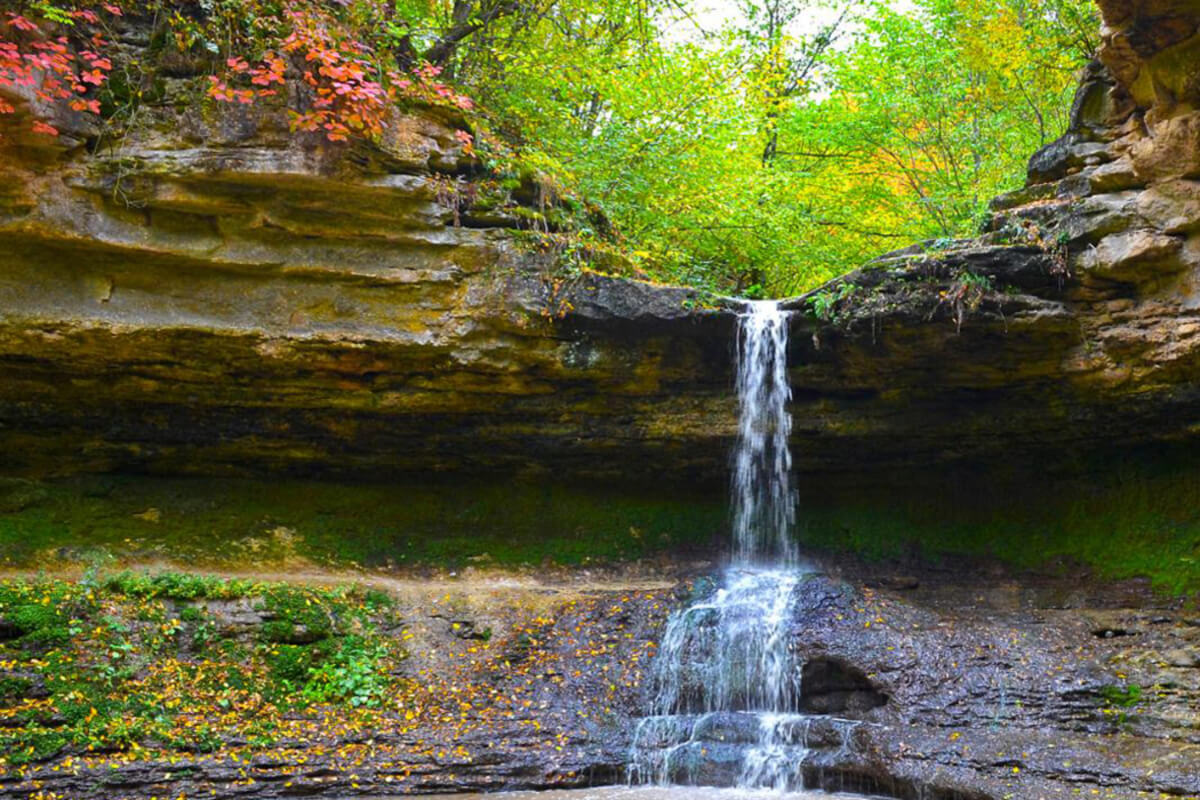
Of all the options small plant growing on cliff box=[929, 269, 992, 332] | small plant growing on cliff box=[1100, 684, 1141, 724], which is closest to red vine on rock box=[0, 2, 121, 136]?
small plant growing on cliff box=[929, 269, 992, 332]

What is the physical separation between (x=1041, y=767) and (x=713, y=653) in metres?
3.00

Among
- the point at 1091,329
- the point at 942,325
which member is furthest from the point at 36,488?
the point at 1091,329

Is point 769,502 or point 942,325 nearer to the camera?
point 942,325

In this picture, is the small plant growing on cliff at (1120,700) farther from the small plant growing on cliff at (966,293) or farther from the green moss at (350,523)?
the green moss at (350,523)

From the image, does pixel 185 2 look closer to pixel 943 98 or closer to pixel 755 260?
pixel 755 260

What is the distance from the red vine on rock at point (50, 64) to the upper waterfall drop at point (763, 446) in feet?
22.8

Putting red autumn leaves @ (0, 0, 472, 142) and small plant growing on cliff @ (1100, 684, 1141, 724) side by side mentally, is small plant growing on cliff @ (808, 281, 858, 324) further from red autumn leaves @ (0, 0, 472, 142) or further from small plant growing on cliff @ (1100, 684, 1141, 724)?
red autumn leaves @ (0, 0, 472, 142)

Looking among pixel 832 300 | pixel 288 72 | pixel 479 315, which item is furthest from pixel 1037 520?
pixel 288 72

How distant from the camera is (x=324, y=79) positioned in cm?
898

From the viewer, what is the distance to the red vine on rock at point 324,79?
8523 millimetres

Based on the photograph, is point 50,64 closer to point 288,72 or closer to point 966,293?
point 288,72

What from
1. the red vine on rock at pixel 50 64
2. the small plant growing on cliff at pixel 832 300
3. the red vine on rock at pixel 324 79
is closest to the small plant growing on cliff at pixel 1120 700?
the small plant growing on cliff at pixel 832 300

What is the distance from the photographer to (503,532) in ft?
37.9

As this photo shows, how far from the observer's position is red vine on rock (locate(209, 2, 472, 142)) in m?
8.52
